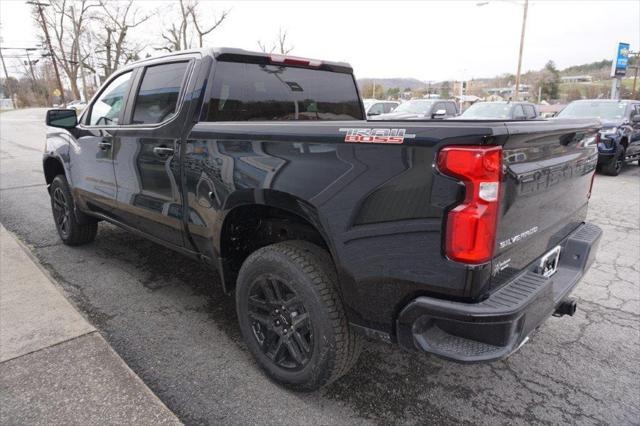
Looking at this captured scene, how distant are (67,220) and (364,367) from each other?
3.72 meters

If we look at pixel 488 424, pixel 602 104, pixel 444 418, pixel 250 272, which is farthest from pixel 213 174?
pixel 602 104

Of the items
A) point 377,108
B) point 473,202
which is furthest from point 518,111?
point 473,202

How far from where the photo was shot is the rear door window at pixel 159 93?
3.04 meters

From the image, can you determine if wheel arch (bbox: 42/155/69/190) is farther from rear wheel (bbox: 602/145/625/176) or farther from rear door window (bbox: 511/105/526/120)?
Result: rear door window (bbox: 511/105/526/120)

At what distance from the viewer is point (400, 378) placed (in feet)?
8.62

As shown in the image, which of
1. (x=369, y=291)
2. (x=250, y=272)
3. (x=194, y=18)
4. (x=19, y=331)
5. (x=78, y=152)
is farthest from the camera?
(x=194, y=18)

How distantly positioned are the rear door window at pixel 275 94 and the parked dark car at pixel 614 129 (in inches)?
333

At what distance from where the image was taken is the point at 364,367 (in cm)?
273

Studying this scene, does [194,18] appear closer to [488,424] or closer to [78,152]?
[78,152]

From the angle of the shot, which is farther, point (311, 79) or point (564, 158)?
point (311, 79)

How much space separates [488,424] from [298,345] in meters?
1.06

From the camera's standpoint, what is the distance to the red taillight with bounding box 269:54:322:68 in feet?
10.3

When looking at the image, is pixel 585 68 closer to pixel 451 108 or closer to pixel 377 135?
pixel 451 108

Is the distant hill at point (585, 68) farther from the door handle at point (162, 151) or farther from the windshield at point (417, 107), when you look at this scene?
the door handle at point (162, 151)
